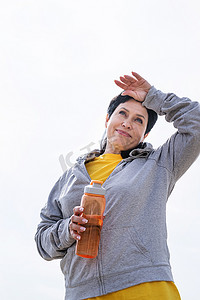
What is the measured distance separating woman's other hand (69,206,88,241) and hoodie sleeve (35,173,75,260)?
0.14 meters

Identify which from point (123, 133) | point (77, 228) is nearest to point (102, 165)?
point (123, 133)

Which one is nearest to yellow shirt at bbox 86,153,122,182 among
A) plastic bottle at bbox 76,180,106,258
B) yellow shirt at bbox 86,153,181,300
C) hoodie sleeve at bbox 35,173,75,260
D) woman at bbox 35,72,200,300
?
woman at bbox 35,72,200,300

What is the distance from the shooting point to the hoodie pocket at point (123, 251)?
2.50m

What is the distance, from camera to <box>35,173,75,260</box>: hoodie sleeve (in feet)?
9.07

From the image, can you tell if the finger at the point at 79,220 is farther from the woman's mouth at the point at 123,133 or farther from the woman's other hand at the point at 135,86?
the woman's other hand at the point at 135,86

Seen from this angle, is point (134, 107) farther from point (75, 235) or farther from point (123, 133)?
point (75, 235)

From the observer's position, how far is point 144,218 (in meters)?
2.66

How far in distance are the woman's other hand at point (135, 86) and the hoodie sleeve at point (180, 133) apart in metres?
0.17

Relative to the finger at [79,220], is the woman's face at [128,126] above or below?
above

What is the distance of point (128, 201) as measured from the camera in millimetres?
2672

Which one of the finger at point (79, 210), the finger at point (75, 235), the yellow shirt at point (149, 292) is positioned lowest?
the yellow shirt at point (149, 292)

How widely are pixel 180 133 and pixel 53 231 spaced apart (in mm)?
1221

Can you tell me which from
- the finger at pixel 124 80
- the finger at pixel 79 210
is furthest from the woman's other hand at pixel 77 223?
the finger at pixel 124 80

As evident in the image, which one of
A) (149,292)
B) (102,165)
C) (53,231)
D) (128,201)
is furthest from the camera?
(102,165)
